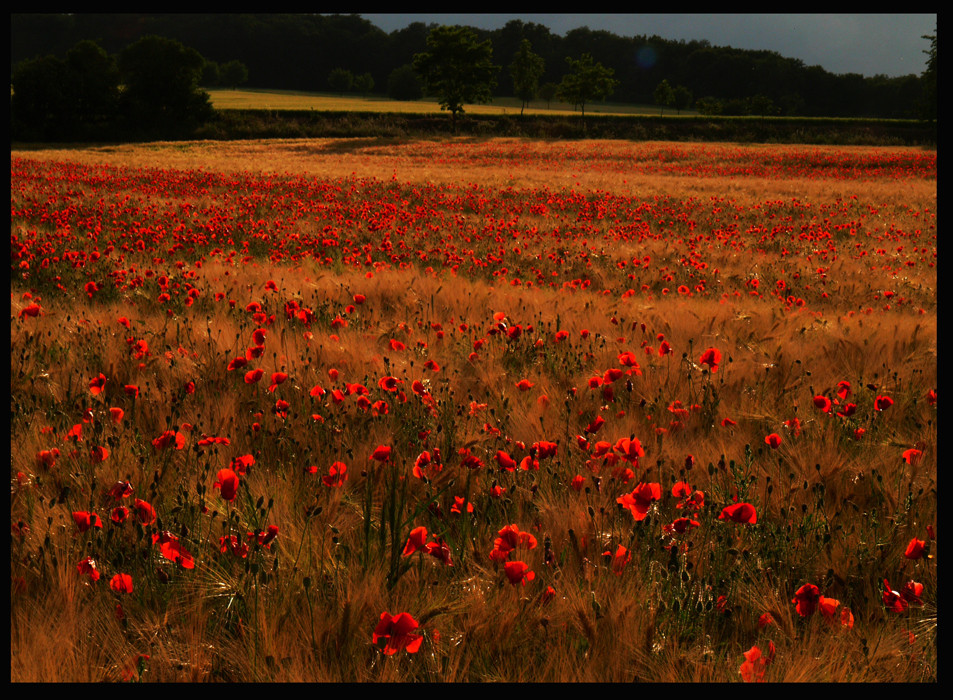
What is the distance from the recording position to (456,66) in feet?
181

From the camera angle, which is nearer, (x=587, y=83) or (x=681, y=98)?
(x=587, y=83)

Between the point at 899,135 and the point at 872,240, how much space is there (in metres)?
55.7

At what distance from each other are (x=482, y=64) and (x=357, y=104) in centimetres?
2130

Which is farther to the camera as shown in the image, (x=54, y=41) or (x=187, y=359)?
(x=54, y=41)

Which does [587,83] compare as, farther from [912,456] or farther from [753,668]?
[753,668]

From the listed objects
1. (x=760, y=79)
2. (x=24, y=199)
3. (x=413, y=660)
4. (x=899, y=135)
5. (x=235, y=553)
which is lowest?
(x=413, y=660)

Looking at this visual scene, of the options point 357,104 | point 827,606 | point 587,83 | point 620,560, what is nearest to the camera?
point 827,606

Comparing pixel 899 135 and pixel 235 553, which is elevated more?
pixel 899 135

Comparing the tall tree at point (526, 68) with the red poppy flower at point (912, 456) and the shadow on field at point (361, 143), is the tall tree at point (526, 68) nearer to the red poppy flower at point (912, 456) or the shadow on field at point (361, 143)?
the shadow on field at point (361, 143)

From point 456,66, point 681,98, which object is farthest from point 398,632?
point 681,98

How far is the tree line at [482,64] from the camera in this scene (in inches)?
2569

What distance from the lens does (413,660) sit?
55.7 inches

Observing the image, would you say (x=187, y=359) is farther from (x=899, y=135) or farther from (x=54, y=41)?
(x=54, y=41)
